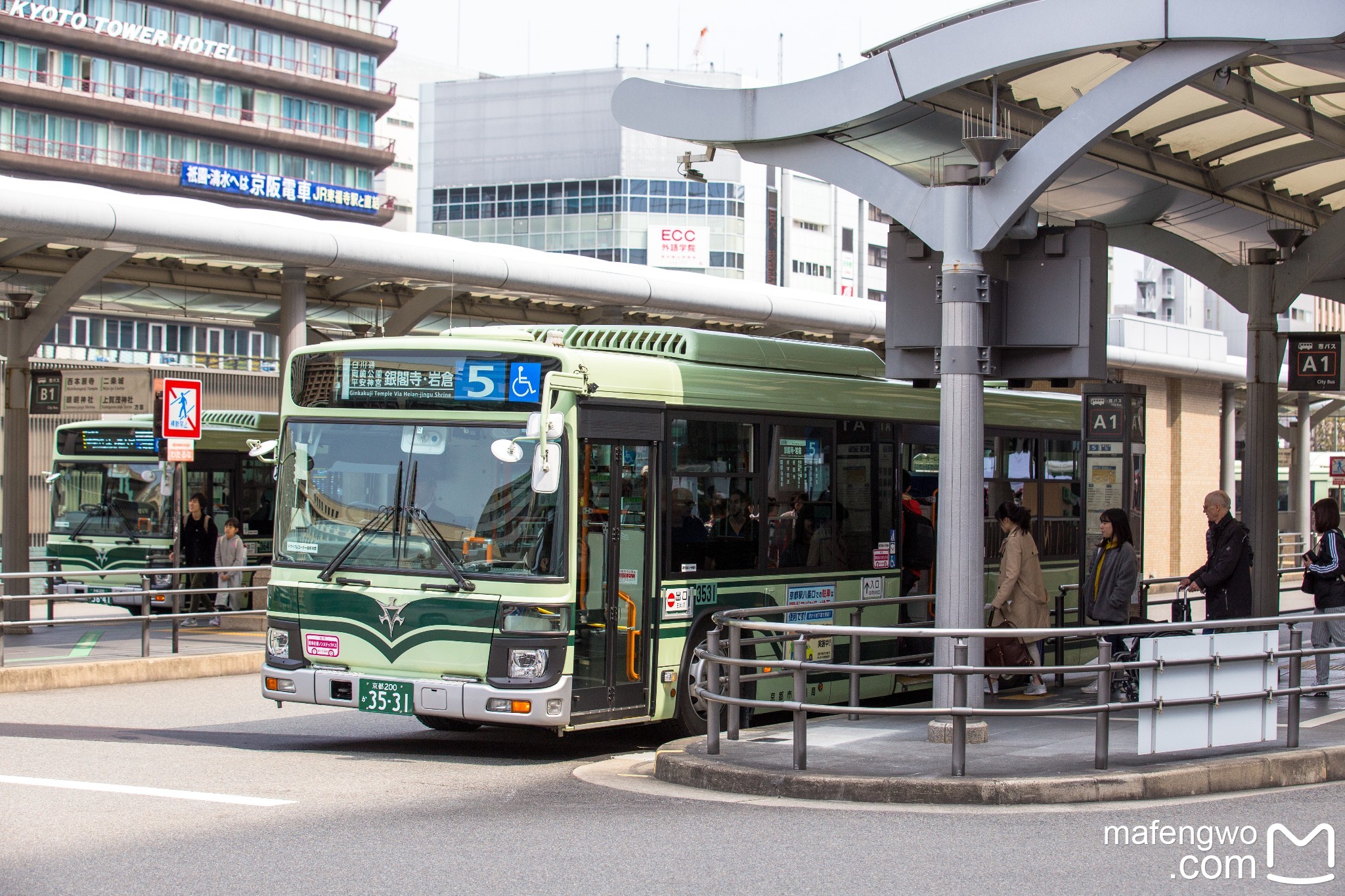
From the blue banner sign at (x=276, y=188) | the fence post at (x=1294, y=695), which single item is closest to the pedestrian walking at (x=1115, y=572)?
the fence post at (x=1294, y=695)

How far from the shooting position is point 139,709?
14078mm

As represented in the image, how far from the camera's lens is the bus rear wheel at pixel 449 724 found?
1270cm

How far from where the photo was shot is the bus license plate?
10.6 meters

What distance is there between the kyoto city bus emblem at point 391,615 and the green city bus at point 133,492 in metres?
14.9

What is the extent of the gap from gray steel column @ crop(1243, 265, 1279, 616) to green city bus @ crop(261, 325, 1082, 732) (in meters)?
5.50

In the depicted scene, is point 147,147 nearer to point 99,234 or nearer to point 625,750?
point 99,234

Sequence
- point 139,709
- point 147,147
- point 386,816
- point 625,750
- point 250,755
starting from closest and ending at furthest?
point 386,816 < point 250,755 < point 625,750 < point 139,709 < point 147,147

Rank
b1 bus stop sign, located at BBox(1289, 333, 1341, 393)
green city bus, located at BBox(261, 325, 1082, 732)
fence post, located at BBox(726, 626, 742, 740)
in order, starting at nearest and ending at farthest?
1. fence post, located at BBox(726, 626, 742, 740)
2. green city bus, located at BBox(261, 325, 1082, 732)
3. b1 bus stop sign, located at BBox(1289, 333, 1341, 393)

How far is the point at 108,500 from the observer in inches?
1009

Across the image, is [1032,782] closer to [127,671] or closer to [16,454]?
[127,671]

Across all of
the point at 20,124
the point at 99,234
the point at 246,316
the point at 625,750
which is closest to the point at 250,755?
the point at 625,750

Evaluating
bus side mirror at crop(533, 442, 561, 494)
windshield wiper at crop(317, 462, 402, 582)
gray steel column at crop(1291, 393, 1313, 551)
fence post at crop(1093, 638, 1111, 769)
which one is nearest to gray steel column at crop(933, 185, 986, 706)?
fence post at crop(1093, 638, 1111, 769)

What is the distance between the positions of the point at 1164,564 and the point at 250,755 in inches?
1103

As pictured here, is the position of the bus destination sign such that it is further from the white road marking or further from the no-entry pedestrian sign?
the no-entry pedestrian sign
